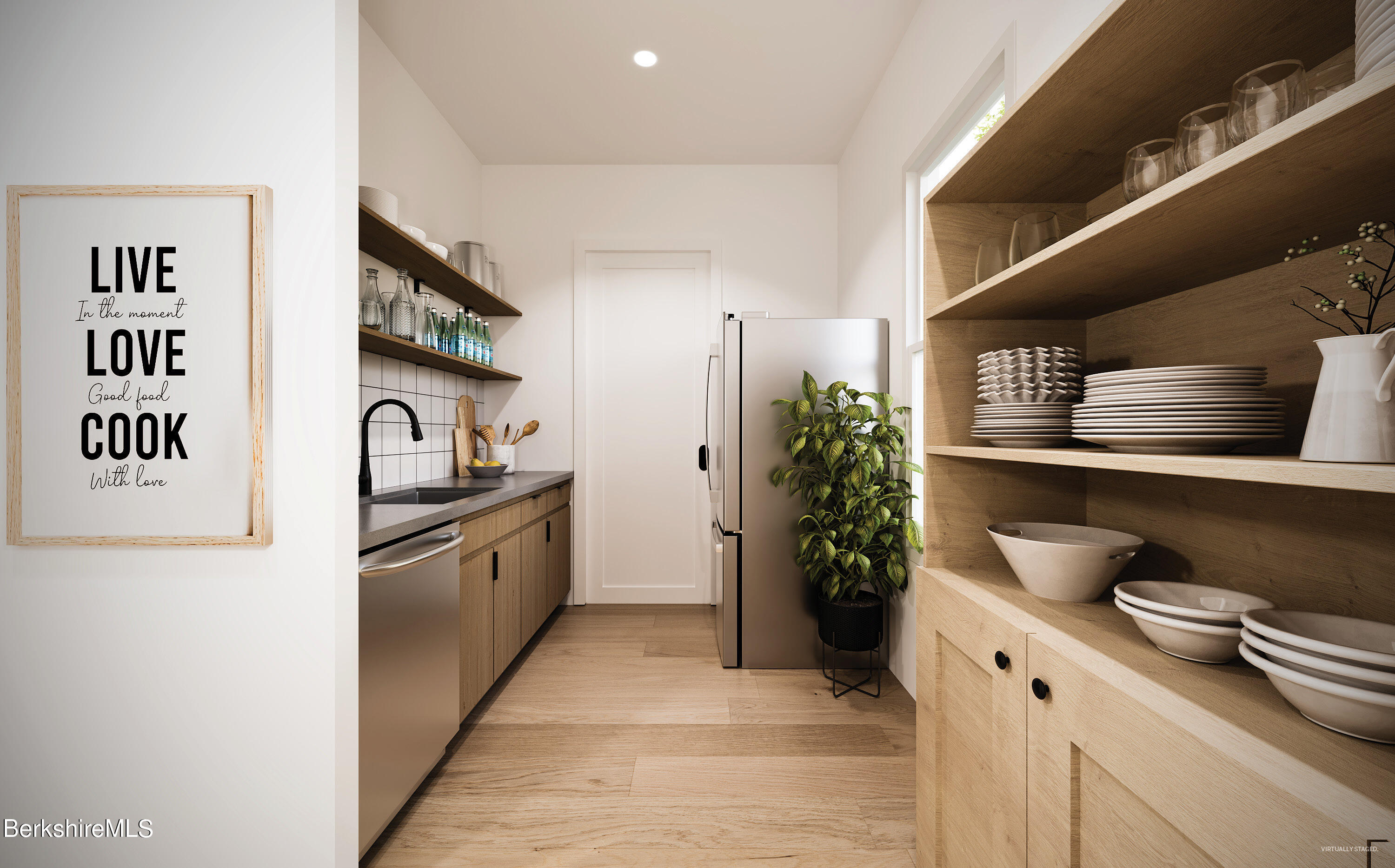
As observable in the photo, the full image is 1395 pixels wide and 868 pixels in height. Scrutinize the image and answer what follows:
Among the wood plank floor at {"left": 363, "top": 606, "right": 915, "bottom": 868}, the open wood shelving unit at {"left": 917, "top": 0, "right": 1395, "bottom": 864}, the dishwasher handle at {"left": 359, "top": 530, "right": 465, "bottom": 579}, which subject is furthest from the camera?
the wood plank floor at {"left": 363, "top": 606, "right": 915, "bottom": 868}

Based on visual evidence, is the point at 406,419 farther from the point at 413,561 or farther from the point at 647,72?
the point at 647,72

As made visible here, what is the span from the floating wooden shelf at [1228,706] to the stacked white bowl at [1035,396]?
Result: 33cm

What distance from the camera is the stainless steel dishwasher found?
136 centimetres

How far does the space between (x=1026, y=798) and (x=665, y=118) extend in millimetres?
3253

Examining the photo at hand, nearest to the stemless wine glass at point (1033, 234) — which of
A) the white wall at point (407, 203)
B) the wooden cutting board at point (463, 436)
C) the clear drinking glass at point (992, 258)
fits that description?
the clear drinking glass at point (992, 258)

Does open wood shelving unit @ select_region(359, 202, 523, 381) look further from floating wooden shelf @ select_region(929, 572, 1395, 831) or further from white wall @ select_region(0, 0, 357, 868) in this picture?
floating wooden shelf @ select_region(929, 572, 1395, 831)

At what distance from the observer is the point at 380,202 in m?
1.99

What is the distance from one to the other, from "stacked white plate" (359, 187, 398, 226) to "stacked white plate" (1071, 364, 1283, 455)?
2182 mm

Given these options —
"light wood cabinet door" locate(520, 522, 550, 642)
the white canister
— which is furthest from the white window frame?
the white canister

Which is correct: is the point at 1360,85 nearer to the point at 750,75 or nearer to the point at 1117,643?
the point at 1117,643

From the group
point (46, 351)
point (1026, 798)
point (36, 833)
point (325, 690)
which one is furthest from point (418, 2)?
point (1026, 798)

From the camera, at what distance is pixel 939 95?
210 cm

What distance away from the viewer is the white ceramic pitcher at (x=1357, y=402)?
1.81ft

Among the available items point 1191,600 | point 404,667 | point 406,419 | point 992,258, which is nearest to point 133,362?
point 404,667
